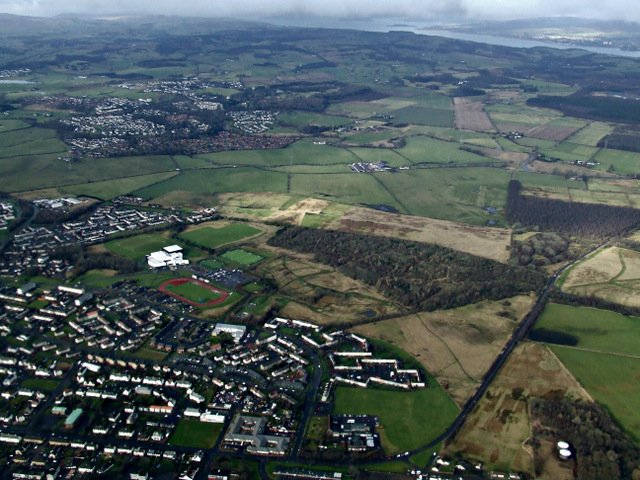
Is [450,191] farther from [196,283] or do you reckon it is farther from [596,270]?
[196,283]

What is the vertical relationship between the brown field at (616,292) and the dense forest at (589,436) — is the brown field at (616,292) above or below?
above

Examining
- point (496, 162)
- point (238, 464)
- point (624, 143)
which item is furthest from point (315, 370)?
point (624, 143)

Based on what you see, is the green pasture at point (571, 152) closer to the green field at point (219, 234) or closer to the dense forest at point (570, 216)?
the dense forest at point (570, 216)

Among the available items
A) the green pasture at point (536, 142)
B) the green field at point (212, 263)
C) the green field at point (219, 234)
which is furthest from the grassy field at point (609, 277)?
the green pasture at point (536, 142)

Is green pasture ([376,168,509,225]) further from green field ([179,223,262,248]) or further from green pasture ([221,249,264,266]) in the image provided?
green pasture ([221,249,264,266])

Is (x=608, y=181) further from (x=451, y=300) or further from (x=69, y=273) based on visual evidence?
(x=69, y=273)

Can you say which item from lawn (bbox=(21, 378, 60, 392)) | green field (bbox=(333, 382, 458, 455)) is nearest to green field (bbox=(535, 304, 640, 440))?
Result: green field (bbox=(333, 382, 458, 455))

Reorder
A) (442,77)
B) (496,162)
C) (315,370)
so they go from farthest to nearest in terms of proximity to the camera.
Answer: (442,77)
(496,162)
(315,370)
